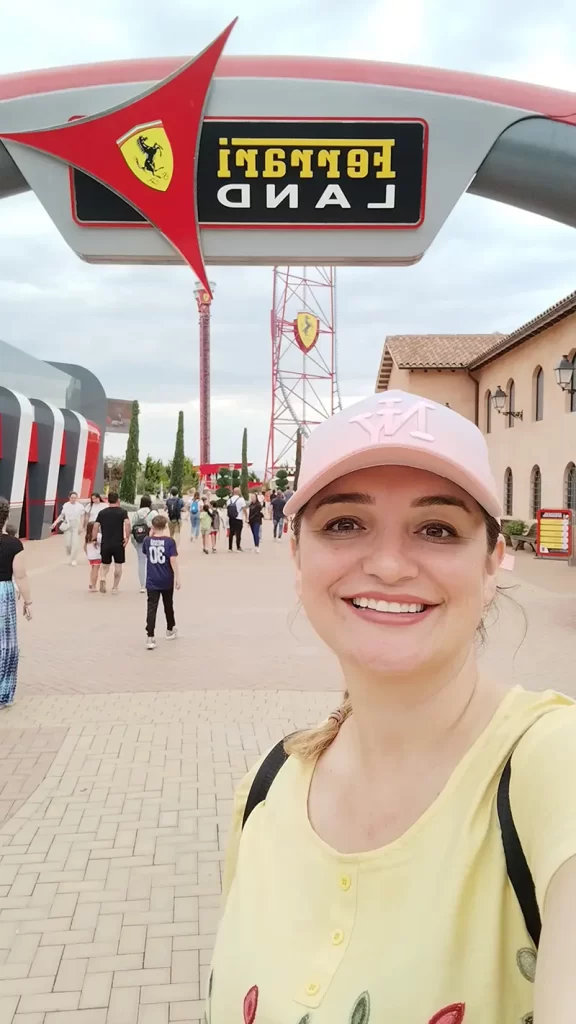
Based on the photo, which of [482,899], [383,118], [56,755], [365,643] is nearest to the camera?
[482,899]

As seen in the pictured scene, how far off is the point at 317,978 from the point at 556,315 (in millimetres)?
19211

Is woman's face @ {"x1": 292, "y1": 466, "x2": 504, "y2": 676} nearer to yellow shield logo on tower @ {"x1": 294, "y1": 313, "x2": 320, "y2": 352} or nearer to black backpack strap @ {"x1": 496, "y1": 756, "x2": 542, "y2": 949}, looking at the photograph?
black backpack strap @ {"x1": 496, "y1": 756, "x2": 542, "y2": 949}

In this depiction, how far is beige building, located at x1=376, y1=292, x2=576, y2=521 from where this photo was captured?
62.1 feet

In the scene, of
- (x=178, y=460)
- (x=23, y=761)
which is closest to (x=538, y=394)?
(x=23, y=761)

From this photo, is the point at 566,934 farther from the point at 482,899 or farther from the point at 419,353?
the point at 419,353

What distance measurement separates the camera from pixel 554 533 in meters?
17.1

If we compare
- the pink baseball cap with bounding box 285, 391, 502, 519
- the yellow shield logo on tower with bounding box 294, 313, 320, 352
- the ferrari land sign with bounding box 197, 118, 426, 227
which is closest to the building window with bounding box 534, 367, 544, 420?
the ferrari land sign with bounding box 197, 118, 426, 227

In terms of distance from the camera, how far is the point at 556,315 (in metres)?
18.2

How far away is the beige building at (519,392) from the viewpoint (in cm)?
1892

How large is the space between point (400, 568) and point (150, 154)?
390cm

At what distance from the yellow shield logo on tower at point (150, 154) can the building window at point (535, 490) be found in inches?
727

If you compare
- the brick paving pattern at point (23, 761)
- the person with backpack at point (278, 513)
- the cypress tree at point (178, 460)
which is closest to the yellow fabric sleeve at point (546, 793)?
the brick paving pattern at point (23, 761)

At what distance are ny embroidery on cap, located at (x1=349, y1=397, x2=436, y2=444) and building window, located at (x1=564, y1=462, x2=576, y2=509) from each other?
18919 millimetres

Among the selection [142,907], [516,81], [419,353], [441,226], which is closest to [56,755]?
[142,907]
